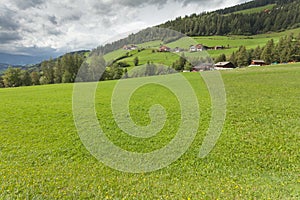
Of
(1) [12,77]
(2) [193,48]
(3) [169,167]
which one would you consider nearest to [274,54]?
(2) [193,48]

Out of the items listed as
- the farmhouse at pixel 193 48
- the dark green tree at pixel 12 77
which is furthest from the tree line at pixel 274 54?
the dark green tree at pixel 12 77

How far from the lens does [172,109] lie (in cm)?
1606

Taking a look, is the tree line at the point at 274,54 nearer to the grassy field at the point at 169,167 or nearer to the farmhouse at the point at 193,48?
the grassy field at the point at 169,167

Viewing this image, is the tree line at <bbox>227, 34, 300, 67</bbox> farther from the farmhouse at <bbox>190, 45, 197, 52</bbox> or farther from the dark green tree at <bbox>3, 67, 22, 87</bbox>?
the dark green tree at <bbox>3, 67, 22, 87</bbox>

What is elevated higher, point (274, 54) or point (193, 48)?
point (274, 54)

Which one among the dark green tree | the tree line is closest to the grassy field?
the tree line

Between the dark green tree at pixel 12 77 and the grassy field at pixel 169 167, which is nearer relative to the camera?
the grassy field at pixel 169 167

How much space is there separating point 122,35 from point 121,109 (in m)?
8.91

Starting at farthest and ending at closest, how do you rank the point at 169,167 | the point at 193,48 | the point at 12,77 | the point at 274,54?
the point at 12,77 < the point at 274,54 < the point at 193,48 < the point at 169,167

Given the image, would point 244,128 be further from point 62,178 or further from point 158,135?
point 62,178

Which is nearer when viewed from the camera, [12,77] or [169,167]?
[169,167]

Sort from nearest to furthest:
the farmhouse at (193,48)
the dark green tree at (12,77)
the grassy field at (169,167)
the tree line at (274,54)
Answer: the grassy field at (169,167)
the farmhouse at (193,48)
the tree line at (274,54)
the dark green tree at (12,77)

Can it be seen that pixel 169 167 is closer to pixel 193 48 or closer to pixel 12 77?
pixel 193 48

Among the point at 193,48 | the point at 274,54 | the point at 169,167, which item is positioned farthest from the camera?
the point at 274,54
